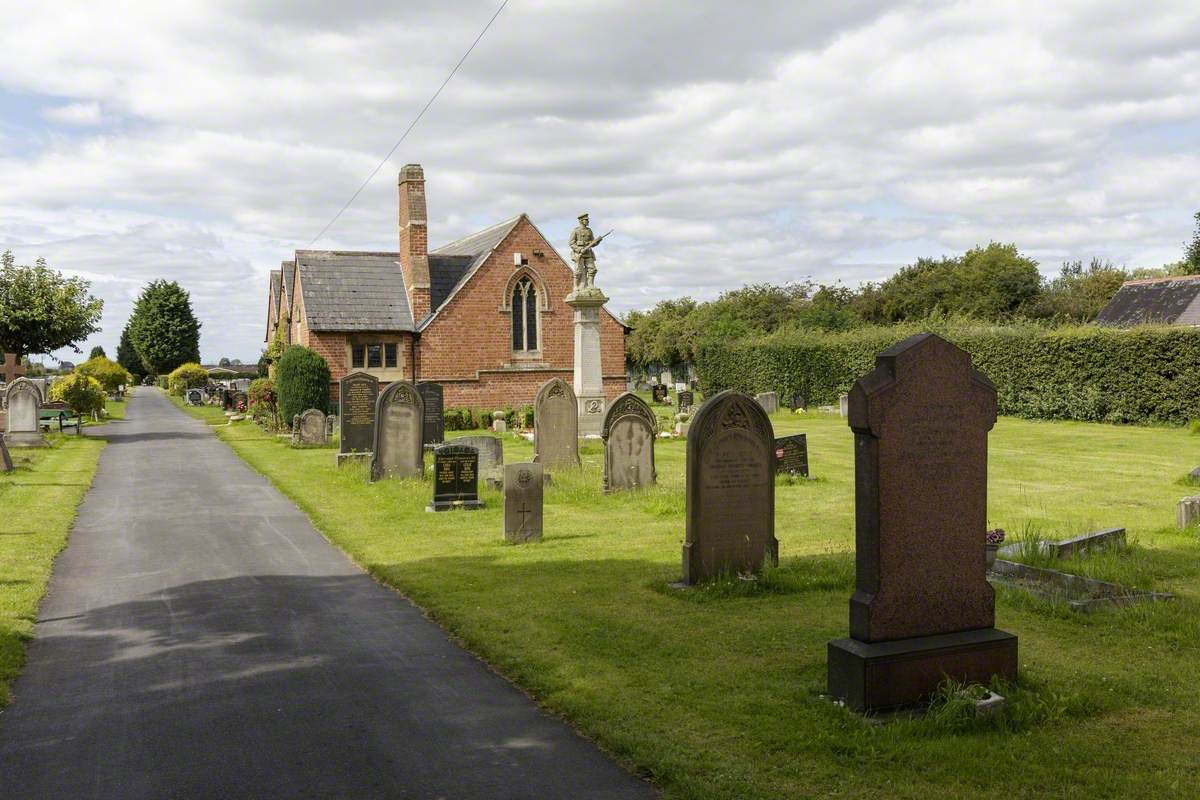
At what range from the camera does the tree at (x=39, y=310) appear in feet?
102

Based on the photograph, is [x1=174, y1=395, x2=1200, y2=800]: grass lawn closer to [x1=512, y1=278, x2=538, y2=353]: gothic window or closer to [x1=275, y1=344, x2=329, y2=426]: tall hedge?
[x1=275, y1=344, x2=329, y2=426]: tall hedge

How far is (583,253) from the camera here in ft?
86.7

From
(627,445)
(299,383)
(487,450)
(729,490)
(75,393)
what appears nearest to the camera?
(729,490)

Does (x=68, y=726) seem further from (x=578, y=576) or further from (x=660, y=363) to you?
(x=660, y=363)

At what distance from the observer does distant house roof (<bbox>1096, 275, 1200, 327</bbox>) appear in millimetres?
42481

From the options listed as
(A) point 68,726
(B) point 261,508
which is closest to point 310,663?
(A) point 68,726

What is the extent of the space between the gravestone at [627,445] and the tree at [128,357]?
123625 mm

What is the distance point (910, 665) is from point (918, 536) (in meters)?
0.84

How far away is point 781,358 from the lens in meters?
44.4

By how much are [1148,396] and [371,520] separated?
25240 mm

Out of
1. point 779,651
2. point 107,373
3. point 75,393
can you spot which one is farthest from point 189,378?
point 779,651

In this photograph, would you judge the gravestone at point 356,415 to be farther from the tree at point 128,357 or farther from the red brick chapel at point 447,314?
the tree at point 128,357

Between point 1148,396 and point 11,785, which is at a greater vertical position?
point 1148,396

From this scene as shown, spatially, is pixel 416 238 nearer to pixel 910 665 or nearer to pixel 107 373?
pixel 910 665
